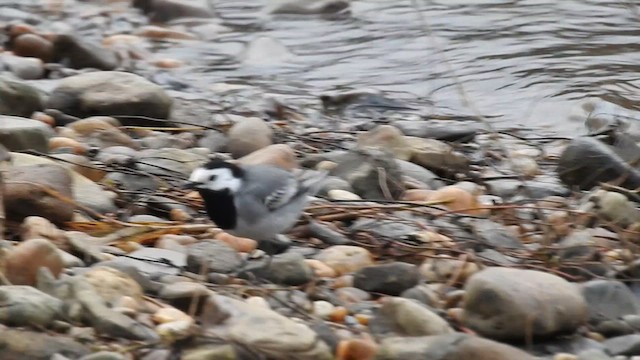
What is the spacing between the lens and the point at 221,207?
4.73 m

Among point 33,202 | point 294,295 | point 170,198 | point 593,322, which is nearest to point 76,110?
point 170,198

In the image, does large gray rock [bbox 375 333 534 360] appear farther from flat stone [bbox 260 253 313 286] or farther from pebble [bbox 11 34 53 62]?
pebble [bbox 11 34 53 62]

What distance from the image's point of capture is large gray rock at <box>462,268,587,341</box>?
3.85m

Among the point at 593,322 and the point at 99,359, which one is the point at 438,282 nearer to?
the point at 593,322

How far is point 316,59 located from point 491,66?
1629 millimetres

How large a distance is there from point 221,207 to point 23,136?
1.54 metres

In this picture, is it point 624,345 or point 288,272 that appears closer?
point 624,345

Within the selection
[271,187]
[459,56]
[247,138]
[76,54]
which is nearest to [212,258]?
[271,187]

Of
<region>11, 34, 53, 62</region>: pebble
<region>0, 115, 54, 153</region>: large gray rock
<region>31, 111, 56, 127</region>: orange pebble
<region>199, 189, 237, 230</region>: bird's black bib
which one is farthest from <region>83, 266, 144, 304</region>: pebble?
<region>11, 34, 53, 62</region>: pebble

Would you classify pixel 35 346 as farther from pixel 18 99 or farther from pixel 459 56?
pixel 459 56

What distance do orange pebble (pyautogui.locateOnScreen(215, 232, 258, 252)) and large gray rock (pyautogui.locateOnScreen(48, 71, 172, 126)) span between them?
7.16 ft

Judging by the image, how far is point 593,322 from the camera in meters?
4.17

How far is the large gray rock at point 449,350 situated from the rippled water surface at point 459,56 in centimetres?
453

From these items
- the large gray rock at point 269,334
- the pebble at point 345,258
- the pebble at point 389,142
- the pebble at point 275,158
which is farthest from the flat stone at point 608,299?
the pebble at point 389,142
